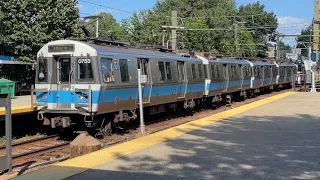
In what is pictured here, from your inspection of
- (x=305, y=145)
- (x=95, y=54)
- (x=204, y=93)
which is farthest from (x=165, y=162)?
(x=204, y=93)

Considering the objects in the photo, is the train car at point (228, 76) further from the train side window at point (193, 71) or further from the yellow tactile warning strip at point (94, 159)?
the yellow tactile warning strip at point (94, 159)

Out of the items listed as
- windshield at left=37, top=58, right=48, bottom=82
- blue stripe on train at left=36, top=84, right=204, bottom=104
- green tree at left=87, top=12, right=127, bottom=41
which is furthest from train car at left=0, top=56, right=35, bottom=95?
green tree at left=87, top=12, right=127, bottom=41

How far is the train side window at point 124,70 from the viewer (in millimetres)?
14428

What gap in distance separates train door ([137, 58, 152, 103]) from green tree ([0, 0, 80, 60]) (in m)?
12.4

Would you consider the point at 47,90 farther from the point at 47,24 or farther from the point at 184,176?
the point at 47,24

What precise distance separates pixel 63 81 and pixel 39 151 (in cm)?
237

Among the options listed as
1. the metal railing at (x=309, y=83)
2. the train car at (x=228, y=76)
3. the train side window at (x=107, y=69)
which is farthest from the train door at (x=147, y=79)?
the metal railing at (x=309, y=83)

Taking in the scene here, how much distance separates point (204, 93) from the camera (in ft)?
74.3

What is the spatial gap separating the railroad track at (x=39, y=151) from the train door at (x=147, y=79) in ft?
10.9

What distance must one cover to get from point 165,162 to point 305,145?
3.80 m

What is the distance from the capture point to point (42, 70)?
14.0 metres

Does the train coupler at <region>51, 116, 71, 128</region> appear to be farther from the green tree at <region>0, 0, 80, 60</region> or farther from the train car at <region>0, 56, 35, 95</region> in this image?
the green tree at <region>0, 0, 80, 60</region>

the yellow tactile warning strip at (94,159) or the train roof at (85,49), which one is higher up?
the train roof at (85,49)

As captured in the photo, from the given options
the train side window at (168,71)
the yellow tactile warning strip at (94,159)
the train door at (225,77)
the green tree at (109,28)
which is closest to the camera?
the yellow tactile warning strip at (94,159)
